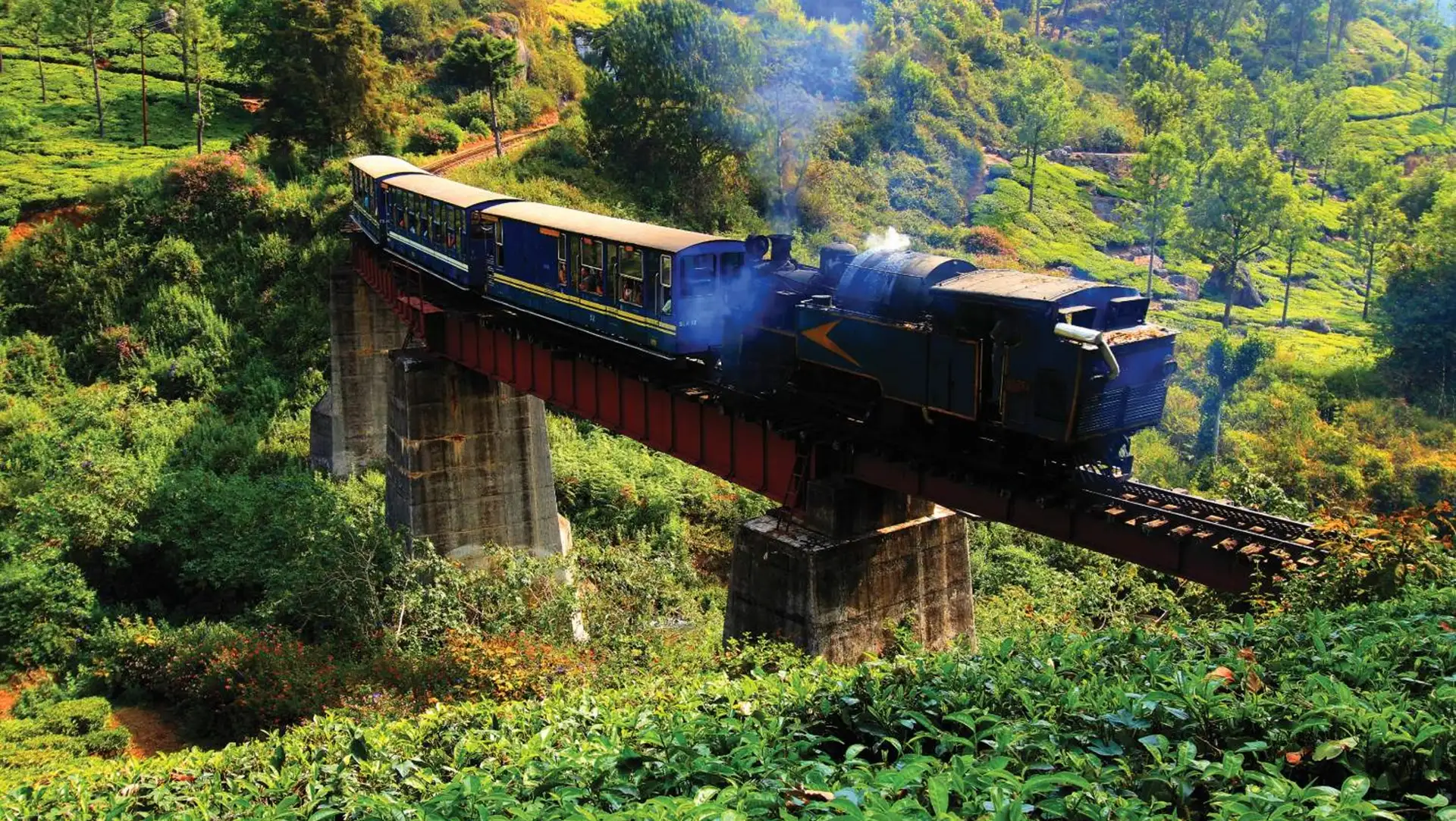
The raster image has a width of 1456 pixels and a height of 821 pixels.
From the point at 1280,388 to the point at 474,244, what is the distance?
32.0 m

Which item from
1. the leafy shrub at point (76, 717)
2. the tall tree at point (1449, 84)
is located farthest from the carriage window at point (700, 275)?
the tall tree at point (1449, 84)

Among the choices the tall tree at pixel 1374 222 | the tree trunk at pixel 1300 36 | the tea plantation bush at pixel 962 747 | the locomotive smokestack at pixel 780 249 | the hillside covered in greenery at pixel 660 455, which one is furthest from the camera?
the tree trunk at pixel 1300 36

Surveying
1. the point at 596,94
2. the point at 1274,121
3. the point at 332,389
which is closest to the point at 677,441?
the point at 332,389

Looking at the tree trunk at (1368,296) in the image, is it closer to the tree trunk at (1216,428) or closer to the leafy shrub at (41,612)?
the tree trunk at (1216,428)

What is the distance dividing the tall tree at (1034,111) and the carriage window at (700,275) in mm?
47442

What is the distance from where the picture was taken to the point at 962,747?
7.57 m

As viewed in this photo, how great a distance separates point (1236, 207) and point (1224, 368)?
43.5 feet

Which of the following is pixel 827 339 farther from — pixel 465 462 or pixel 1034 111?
pixel 1034 111

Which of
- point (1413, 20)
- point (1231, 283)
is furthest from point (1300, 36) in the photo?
point (1231, 283)

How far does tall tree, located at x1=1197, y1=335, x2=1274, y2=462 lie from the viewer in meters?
38.5

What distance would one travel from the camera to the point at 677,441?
59.4 ft

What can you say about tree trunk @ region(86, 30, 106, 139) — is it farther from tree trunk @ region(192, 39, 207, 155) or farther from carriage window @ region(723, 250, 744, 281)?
carriage window @ region(723, 250, 744, 281)

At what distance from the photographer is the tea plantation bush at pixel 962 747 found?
626 centimetres

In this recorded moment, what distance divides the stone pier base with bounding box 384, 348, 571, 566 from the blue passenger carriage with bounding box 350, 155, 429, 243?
269 inches
